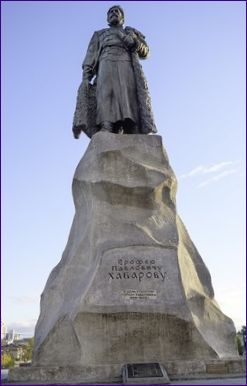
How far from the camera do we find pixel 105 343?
22.5 ft

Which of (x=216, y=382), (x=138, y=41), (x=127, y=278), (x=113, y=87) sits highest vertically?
(x=138, y=41)

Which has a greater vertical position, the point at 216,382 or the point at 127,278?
the point at 127,278

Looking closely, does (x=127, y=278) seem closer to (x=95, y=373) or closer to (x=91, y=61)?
(x=95, y=373)

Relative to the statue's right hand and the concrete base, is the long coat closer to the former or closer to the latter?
the statue's right hand

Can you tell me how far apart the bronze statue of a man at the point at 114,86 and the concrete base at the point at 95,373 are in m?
5.07

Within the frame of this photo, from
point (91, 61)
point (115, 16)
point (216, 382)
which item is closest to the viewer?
point (216, 382)

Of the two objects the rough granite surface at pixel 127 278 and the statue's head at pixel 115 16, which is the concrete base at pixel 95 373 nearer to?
the rough granite surface at pixel 127 278

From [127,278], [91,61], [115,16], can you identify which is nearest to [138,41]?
[115,16]

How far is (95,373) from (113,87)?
621cm

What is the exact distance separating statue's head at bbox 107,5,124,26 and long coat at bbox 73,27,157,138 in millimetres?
240

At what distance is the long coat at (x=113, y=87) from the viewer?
32.3 feet

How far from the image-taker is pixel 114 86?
1006cm

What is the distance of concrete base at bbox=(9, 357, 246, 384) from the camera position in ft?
19.7

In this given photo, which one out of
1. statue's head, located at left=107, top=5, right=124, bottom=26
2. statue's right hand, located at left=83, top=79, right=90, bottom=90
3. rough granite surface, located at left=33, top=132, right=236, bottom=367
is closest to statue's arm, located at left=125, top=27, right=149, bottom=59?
statue's head, located at left=107, top=5, right=124, bottom=26
